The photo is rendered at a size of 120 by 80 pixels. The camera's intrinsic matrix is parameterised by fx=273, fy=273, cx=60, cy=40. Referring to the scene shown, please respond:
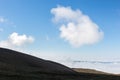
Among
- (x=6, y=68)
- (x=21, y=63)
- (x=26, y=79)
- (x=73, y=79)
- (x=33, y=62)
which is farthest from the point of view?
(x=33, y=62)

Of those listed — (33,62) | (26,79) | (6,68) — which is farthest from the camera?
(33,62)

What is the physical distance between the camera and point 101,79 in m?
101

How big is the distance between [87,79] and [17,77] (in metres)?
25.5

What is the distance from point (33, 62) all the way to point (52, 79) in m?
64.0

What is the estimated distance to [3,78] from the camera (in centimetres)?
8831

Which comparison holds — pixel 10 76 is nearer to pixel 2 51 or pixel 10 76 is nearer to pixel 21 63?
pixel 21 63

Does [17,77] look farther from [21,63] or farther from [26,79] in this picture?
[21,63]

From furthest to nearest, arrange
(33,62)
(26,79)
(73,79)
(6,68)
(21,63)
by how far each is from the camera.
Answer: (33,62)
(21,63)
(6,68)
(73,79)
(26,79)

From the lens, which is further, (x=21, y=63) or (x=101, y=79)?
(x=21, y=63)

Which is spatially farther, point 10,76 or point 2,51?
point 2,51

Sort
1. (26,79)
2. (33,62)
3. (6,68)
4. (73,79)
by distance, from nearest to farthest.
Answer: (26,79), (73,79), (6,68), (33,62)

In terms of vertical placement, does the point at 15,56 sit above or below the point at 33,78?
above

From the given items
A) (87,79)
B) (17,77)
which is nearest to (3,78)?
(17,77)

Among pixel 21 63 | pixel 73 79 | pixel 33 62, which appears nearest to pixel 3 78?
pixel 73 79
